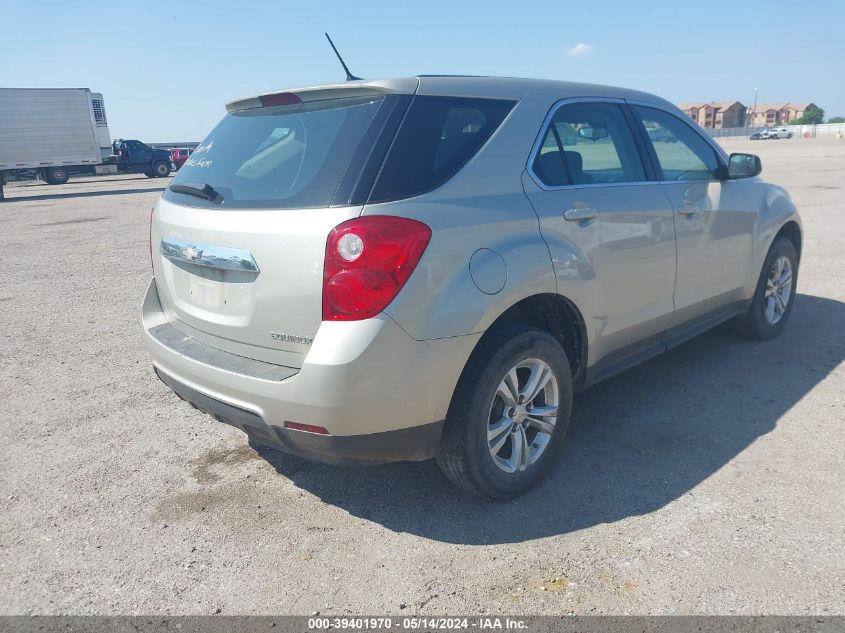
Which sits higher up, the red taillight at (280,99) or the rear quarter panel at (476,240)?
the red taillight at (280,99)

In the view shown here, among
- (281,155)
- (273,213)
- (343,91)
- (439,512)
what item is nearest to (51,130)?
(281,155)

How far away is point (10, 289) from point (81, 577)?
6.47 meters

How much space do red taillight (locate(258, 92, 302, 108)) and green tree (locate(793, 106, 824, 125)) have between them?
140m

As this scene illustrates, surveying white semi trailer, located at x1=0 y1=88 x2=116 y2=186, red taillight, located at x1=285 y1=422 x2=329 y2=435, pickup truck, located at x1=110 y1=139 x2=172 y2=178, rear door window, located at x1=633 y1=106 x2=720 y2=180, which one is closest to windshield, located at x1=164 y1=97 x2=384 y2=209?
red taillight, located at x1=285 y1=422 x2=329 y2=435

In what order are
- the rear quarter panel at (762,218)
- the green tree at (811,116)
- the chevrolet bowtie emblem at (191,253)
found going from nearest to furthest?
1. the chevrolet bowtie emblem at (191,253)
2. the rear quarter panel at (762,218)
3. the green tree at (811,116)

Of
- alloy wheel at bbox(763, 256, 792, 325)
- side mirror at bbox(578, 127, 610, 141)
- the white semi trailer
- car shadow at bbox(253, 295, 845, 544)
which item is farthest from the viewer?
the white semi trailer

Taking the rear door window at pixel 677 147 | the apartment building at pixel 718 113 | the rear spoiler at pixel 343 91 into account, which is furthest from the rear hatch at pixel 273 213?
the apartment building at pixel 718 113

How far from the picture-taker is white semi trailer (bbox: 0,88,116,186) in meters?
27.4

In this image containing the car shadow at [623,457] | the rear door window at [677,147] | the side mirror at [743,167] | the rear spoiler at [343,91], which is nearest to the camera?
the rear spoiler at [343,91]

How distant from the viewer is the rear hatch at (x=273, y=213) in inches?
98.6

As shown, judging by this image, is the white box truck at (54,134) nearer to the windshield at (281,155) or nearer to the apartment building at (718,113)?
the windshield at (281,155)

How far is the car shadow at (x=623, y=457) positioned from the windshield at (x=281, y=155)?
146 cm

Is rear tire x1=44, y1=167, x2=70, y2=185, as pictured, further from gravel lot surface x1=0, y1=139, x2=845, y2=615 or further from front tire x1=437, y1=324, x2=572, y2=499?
front tire x1=437, y1=324, x2=572, y2=499

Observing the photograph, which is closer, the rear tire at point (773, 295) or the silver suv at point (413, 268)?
the silver suv at point (413, 268)
